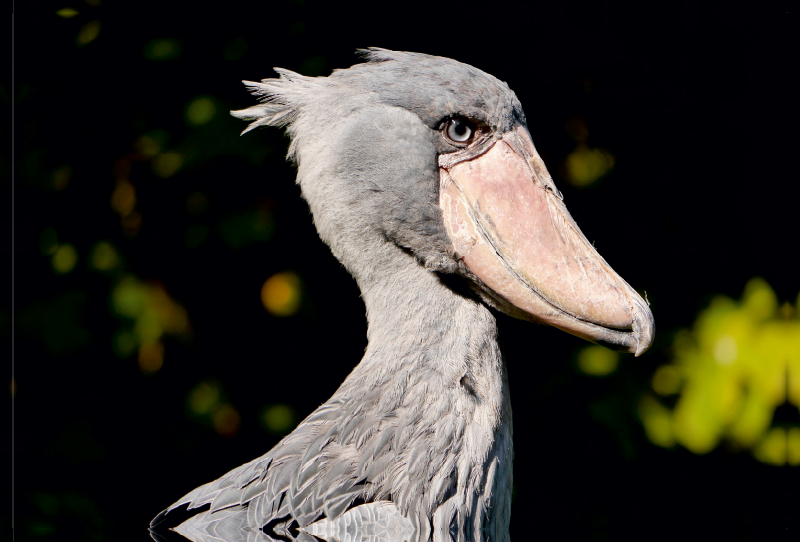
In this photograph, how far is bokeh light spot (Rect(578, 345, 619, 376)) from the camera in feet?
5.97

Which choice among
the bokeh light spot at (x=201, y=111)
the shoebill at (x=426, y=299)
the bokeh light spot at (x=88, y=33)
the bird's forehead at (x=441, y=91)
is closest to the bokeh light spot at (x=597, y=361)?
the shoebill at (x=426, y=299)

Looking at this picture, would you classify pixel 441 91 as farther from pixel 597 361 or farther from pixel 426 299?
pixel 597 361

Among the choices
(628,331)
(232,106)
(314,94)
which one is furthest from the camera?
(232,106)

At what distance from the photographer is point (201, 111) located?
66.0 inches

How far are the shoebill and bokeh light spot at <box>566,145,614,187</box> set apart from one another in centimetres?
74

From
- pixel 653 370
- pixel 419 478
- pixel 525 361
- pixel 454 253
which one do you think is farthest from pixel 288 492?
pixel 653 370

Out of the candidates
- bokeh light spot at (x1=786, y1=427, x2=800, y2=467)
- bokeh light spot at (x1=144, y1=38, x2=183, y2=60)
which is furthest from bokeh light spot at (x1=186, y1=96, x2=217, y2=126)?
bokeh light spot at (x1=786, y1=427, x2=800, y2=467)

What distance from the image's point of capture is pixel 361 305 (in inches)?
74.5

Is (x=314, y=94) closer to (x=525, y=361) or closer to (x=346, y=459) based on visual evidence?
(x=346, y=459)

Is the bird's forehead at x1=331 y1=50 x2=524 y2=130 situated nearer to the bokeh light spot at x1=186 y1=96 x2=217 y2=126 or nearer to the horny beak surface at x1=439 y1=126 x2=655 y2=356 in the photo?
the horny beak surface at x1=439 y1=126 x2=655 y2=356

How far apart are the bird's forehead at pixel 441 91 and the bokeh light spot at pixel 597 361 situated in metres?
0.92

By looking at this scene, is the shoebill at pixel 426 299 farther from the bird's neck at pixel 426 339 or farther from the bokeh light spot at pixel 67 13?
the bokeh light spot at pixel 67 13

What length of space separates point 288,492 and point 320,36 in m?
1.20

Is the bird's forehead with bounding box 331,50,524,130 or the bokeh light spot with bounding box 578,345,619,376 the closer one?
the bird's forehead with bounding box 331,50,524,130
